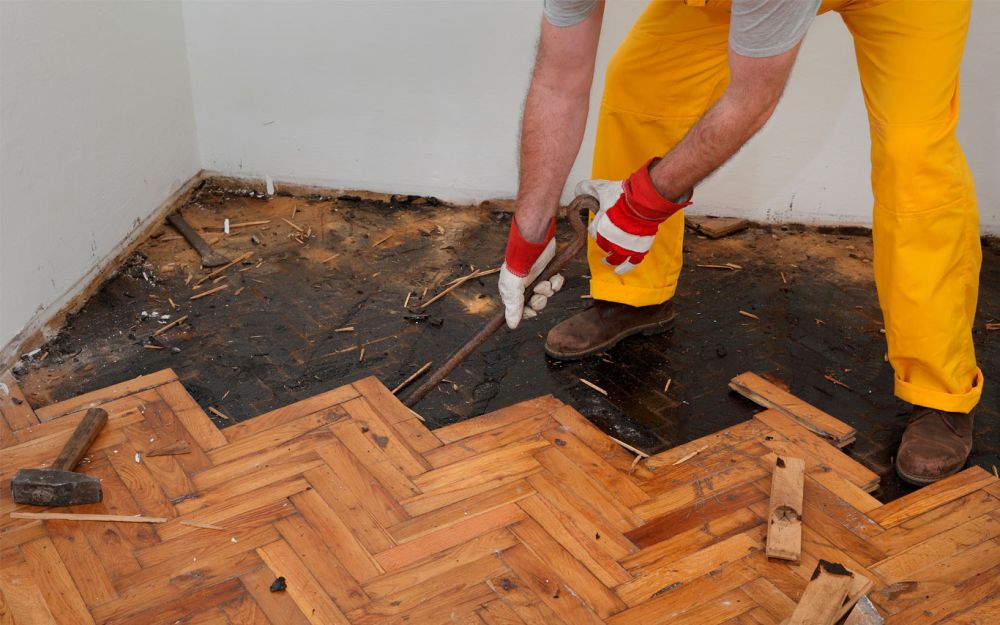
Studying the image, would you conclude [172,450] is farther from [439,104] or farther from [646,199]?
[439,104]

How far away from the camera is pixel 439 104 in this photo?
4020mm

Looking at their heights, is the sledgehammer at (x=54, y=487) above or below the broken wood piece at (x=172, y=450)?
above

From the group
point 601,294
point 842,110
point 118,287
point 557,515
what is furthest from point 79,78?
point 842,110

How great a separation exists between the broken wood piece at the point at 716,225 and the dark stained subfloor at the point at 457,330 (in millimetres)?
41

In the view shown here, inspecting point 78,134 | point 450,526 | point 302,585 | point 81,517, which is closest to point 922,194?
point 450,526

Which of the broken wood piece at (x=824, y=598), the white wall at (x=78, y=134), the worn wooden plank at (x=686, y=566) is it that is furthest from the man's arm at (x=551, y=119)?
the white wall at (x=78, y=134)

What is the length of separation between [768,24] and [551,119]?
2.26ft

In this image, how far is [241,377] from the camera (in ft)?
9.85

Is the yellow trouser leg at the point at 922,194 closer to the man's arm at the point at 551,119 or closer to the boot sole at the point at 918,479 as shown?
the boot sole at the point at 918,479

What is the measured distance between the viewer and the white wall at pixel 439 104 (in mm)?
3846

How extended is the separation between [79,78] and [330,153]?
1.15 m

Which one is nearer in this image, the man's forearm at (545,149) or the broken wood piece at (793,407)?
the man's forearm at (545,149)

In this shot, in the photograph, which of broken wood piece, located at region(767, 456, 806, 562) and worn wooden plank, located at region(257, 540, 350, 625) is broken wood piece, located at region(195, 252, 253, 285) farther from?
broken wood piece, located at region(767, 456, 806, 562)

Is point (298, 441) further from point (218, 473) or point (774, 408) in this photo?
point (774, 408)
